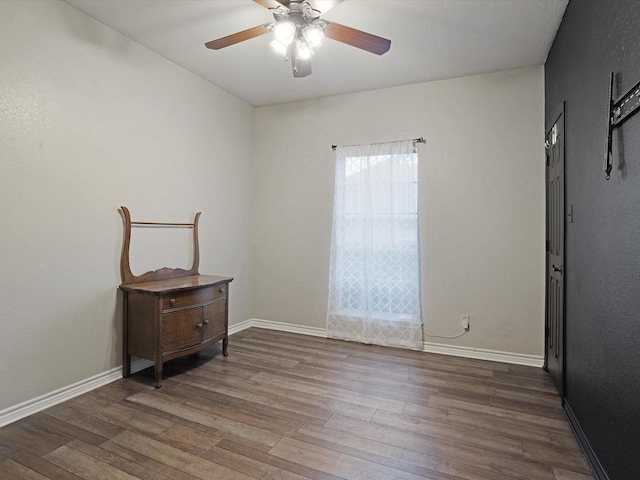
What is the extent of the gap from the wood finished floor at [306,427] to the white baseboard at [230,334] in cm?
7

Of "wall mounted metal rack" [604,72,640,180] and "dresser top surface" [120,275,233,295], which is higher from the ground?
"wall mounted metal rack" [604,72,640,180]

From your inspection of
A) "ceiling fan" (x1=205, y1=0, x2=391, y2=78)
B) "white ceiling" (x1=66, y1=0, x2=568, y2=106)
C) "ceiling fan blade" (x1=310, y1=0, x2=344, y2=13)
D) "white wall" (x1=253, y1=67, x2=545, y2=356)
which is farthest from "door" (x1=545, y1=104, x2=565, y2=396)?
"ceiling fan blade" (x1=310, y1=0, x2=344, y2=13)

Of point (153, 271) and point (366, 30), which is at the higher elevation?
point (366, 30)

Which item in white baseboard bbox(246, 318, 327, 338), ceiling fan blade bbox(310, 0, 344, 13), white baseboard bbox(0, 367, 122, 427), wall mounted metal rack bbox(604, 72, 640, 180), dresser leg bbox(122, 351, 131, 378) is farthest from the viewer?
white baseboard bbox(246, 318, 327, 338)

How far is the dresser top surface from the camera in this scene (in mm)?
2676

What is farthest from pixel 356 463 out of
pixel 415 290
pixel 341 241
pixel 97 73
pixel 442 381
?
pixel 97 73

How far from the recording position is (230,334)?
4.02m

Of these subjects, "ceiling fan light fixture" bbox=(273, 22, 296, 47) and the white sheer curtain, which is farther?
the white sheer curtain

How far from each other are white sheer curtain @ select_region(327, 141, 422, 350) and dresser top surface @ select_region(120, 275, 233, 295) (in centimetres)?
133

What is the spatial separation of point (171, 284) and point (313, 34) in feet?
7.09

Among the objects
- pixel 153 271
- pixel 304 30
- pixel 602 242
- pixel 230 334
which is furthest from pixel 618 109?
pixel 230 334

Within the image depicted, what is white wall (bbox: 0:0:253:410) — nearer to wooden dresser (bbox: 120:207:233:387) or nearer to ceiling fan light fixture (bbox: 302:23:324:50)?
wooden dresser (bbox: 120:207:233:387)

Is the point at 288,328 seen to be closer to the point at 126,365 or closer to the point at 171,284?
the point at 171,284

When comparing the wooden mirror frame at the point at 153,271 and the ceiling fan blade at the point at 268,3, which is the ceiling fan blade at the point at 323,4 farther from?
the wooden mirror frame at the point at 153,271
